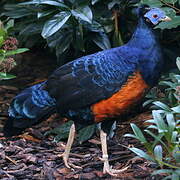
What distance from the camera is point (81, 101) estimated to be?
14.6 ft

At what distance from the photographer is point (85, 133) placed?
530 centimetres

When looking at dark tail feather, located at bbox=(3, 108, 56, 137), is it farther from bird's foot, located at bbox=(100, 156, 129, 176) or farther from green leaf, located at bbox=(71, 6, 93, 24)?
green leaf, located at bbox=(71, 6, 93, 24)

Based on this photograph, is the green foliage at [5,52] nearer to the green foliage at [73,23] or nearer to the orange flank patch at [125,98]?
the green foliage at [73,23]

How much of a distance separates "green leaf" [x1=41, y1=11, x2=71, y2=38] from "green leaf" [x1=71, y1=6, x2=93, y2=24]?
0.09 metres

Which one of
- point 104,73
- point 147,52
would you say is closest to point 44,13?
point 104,73

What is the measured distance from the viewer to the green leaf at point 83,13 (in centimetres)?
538

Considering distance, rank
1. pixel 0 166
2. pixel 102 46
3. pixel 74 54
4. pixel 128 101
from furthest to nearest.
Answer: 1. pixel 74 54
2. pixel 102 46
3. pixel 0 166
4. pixel 128 101

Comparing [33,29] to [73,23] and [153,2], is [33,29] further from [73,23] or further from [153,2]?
[153,2]

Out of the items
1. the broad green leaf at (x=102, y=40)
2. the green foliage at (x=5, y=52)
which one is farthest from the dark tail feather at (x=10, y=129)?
the broad green leaf at (x=102, y=40)

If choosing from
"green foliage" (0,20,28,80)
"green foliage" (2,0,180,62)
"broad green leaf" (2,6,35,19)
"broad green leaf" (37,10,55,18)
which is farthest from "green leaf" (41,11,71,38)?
"broad green leaf" (2,6,35,19)

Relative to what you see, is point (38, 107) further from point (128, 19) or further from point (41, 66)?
point (41, 66)

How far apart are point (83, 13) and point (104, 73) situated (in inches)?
50.2

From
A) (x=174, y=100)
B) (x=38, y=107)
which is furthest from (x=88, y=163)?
(x=174, y=100)

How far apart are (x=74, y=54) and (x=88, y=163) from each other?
2.19 m
